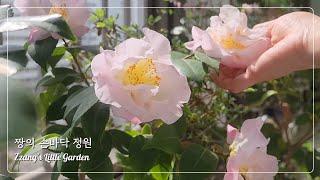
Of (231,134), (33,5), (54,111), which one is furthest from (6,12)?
(231,134)

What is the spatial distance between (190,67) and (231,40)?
0.28 ft

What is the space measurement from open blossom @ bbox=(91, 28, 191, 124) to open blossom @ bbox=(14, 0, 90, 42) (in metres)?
0.10

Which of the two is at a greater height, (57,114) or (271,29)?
(271,29)

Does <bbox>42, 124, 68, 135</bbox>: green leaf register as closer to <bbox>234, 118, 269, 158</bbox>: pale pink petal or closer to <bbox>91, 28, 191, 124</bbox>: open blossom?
<bbox>91, 28, 191, 124</bbox>: open blossom

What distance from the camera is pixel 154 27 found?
0.67 metres

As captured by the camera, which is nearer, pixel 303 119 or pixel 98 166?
pixel 98 166

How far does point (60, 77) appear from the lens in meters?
0.62

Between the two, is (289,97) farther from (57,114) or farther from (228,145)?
(57,114)

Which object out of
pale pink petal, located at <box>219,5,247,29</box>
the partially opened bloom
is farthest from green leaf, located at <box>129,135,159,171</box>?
pale pink petal, located at <box>219,5,247,29</box>

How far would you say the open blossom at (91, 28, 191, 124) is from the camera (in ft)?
1.70

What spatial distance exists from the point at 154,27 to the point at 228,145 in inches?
8.9

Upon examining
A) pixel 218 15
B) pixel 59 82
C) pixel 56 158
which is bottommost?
pixel 56 158

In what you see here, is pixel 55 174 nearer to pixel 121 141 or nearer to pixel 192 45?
pixel 121 141

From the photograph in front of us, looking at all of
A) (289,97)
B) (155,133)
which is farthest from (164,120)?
(289,97)
